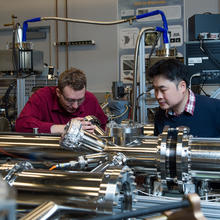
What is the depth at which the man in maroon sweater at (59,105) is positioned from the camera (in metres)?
1.59

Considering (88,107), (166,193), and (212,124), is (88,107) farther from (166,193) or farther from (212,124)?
(166,193)

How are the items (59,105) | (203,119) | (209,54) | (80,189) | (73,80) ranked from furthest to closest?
(209,54)
(59,105)
(73,80)
(203,119)
(80,189)

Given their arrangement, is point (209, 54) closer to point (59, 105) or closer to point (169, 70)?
point (169, 70)

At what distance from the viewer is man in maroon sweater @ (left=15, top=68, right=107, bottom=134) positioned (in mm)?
1588

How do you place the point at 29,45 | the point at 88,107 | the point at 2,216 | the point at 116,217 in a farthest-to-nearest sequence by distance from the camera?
the point at 29,45, the point at 88,107, the point at 116,217, the point at 2,216

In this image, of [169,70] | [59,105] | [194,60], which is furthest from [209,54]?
[59,105]

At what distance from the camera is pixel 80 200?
1.51 ft

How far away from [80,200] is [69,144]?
23 cm

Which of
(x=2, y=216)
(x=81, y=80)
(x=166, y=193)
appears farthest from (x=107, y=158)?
(x=81, y=80)

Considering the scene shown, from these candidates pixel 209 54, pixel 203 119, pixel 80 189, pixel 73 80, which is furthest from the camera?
pixel 209 54

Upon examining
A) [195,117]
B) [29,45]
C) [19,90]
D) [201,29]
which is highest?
[201,29]

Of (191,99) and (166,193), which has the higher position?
(191,99)

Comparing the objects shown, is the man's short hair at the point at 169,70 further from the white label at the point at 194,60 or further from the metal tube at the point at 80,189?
the white label at the point at 194,60

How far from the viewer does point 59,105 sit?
5.80 feet
